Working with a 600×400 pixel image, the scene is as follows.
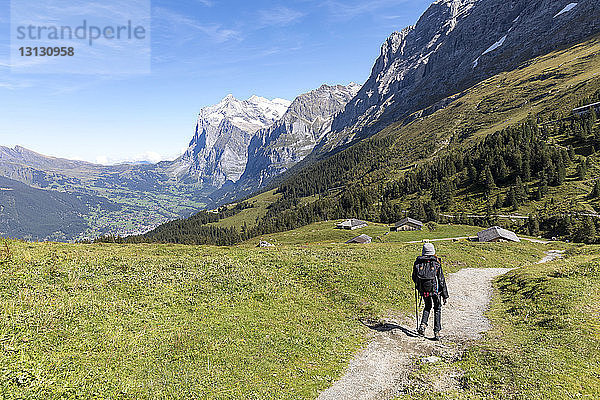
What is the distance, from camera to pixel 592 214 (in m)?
99.2

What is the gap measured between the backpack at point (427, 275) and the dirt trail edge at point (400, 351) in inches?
98.0

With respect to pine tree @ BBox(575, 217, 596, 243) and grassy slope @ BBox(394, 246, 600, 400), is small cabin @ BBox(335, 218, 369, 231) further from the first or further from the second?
grassy slope @ BBox(394, 246, 600, 400)

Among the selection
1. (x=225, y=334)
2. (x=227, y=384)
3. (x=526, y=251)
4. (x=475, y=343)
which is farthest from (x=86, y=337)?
(x=526, y=251)

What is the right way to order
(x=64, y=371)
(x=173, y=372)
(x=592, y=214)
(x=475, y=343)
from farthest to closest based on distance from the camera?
(x=592, y=214)
(x=475, y=343)
(x=173, y=372)
(x=64, y=371)

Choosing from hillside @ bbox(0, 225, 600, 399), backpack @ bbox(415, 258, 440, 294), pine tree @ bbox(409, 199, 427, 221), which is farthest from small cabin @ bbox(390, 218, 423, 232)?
backpack @ bbox(415, 258, 440, 294)

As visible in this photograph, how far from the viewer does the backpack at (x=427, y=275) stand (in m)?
16.2

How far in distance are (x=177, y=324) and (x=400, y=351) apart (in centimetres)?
1086

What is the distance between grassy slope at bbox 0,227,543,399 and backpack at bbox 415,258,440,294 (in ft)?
13.5

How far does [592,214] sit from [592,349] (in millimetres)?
116286

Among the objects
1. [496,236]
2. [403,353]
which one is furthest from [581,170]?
[403,353]

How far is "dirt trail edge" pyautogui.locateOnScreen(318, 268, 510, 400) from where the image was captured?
38.1 ft

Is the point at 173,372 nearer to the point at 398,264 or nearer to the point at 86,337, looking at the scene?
the point at 86,337

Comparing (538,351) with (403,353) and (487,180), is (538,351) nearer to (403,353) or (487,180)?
(403,353)

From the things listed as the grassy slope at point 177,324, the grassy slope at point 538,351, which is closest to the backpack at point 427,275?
the grassy slope at point 538,351
